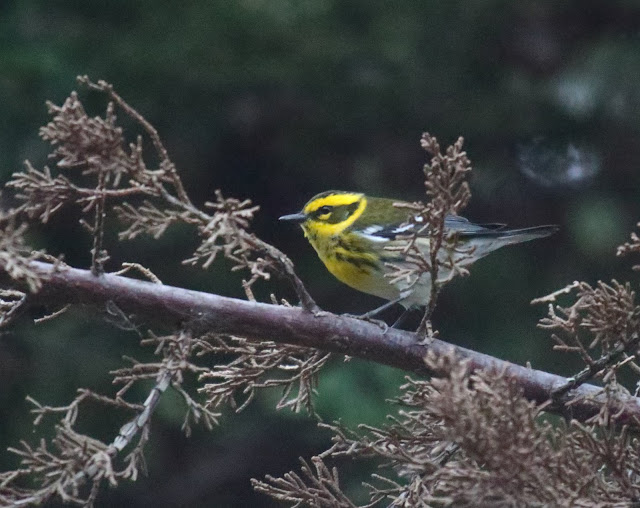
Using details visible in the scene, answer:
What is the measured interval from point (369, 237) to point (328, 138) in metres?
3.48

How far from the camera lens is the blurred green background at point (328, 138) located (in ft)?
22.0

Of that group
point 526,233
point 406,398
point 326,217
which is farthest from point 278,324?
point 326,217

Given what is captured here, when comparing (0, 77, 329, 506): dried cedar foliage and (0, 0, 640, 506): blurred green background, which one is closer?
(0, 77, 329, 506): dried cedar foliage

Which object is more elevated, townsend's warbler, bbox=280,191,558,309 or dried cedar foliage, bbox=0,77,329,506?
dried cedar foliage, bbox=0,77,329,506

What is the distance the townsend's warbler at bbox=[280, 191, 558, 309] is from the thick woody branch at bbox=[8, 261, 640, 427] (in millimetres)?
1161

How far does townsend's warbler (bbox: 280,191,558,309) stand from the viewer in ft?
13.1

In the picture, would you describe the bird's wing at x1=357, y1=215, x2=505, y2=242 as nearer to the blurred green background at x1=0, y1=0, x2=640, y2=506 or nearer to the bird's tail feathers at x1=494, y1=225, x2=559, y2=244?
the bird's tail feathers at x1=494, y1=225, x2=559, y2=244

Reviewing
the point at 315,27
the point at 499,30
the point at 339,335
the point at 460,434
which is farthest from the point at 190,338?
the point at 499,30

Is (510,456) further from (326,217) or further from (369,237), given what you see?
(326,217)

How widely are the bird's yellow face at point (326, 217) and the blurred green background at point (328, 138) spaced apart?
228 centimetres

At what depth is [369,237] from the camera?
13.6ft

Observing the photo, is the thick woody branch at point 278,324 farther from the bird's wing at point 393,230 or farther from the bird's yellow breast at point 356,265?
the bird's wing at point 393,230

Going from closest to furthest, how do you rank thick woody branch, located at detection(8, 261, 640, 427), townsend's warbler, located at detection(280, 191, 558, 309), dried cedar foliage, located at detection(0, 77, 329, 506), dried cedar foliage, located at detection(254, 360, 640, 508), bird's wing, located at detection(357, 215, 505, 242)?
dried cedar foliage, located at detection(254, 360, 640, 508), dried cedar foliage, located at detection(0, 77, 329, 506), thick woody branch, located at detection(8, 261, 640, 427), townsend's warbler, located at detection(280, 191, 558, 309), bird's wing, located at detection(357, 215, 505, 242)

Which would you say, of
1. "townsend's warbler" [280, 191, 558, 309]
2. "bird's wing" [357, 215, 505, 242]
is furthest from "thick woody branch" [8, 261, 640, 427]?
"bird's wing" [357, 215, 505, 242]
